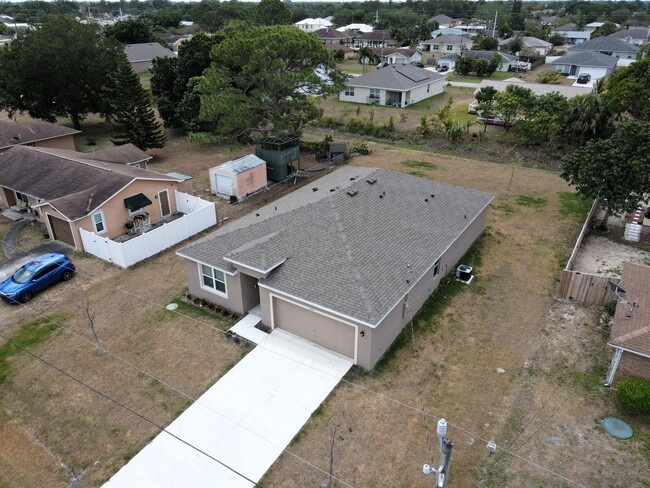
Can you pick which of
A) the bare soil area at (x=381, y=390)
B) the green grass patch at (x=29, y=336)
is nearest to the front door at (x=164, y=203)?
the bare soil area at (x=381, y=390)

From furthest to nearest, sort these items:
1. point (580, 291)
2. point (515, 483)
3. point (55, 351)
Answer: point (580, 291)
point (55, 351)
point (515, 483)

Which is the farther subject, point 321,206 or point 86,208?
point 86,208

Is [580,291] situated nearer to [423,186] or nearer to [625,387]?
[625,387]

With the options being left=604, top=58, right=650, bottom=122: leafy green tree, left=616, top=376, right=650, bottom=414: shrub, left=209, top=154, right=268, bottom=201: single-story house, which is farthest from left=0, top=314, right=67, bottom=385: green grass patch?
left=604, top=58, right=650, bottom=122: leafy green tree

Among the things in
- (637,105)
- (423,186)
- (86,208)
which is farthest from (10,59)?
(637,105)

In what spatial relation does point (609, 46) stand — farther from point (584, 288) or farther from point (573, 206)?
point (584, 288)

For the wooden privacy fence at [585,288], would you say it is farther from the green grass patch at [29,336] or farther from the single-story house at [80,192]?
the single-story house at [80,192]
